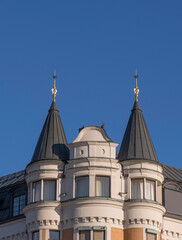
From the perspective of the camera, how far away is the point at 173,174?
75688mm

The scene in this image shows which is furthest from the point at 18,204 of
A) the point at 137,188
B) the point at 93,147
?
the point at 137,188

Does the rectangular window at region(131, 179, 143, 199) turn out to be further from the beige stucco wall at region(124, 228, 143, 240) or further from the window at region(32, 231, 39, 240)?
the window at region(32, 231, 39, 240)

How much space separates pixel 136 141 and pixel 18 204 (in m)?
12.6

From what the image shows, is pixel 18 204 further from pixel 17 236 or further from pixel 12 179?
pixel 12 179

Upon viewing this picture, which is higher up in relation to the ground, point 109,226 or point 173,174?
point 173,174

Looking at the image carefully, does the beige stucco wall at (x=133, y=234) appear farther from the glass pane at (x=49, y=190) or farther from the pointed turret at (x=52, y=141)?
the pointed turret at (x=52, y=141)

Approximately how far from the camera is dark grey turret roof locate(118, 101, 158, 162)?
2579 inches

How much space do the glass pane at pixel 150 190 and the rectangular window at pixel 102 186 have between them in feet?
11.2

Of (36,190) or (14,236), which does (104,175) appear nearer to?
(36,190)

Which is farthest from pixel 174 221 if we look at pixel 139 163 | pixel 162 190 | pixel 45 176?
pixel 45 176

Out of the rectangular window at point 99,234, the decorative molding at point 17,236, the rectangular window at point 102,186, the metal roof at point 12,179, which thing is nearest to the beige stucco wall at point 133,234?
the rectangular window at point 99,234

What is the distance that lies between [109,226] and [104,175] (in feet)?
14.3

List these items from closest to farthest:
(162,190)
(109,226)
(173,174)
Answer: (109,226), (162,190), (173,174)

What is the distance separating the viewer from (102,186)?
6350 cm
